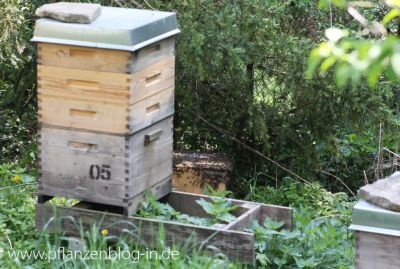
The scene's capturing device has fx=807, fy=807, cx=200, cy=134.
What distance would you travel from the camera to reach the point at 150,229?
393cm

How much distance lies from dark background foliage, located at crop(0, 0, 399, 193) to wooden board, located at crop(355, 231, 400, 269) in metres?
2.03

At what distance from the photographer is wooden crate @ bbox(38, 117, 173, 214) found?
12.8ft

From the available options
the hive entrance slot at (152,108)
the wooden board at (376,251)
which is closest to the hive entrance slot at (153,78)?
the hive entrance slot at (152,108)

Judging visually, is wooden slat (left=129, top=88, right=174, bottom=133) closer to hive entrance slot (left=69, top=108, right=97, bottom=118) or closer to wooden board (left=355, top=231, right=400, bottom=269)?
hive entrance slot (left=69, top=108, right=97, bottom=118)

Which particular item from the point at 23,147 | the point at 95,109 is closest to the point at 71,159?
the point at 95,109

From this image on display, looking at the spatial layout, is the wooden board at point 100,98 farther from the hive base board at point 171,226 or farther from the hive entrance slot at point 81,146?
the hive base board at point 171,226

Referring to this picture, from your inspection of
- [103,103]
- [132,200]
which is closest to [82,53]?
[103,103]

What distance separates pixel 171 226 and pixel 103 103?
2.23 ft

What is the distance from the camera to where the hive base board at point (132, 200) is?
13.0 ft

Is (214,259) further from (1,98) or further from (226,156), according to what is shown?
(1,98)

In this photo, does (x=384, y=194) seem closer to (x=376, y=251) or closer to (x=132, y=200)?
(x=376, y=251)

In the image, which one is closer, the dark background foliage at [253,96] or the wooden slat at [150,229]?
the wooden slat at [150,229]

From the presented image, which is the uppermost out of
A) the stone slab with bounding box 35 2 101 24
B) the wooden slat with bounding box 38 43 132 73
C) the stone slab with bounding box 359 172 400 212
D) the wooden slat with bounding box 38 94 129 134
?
the stone slab with bounding box 35 2 101 24

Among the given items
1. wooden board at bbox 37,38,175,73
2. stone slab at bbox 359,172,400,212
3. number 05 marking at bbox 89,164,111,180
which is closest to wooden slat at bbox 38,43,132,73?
wooden board at bbox 37,38,175,73
